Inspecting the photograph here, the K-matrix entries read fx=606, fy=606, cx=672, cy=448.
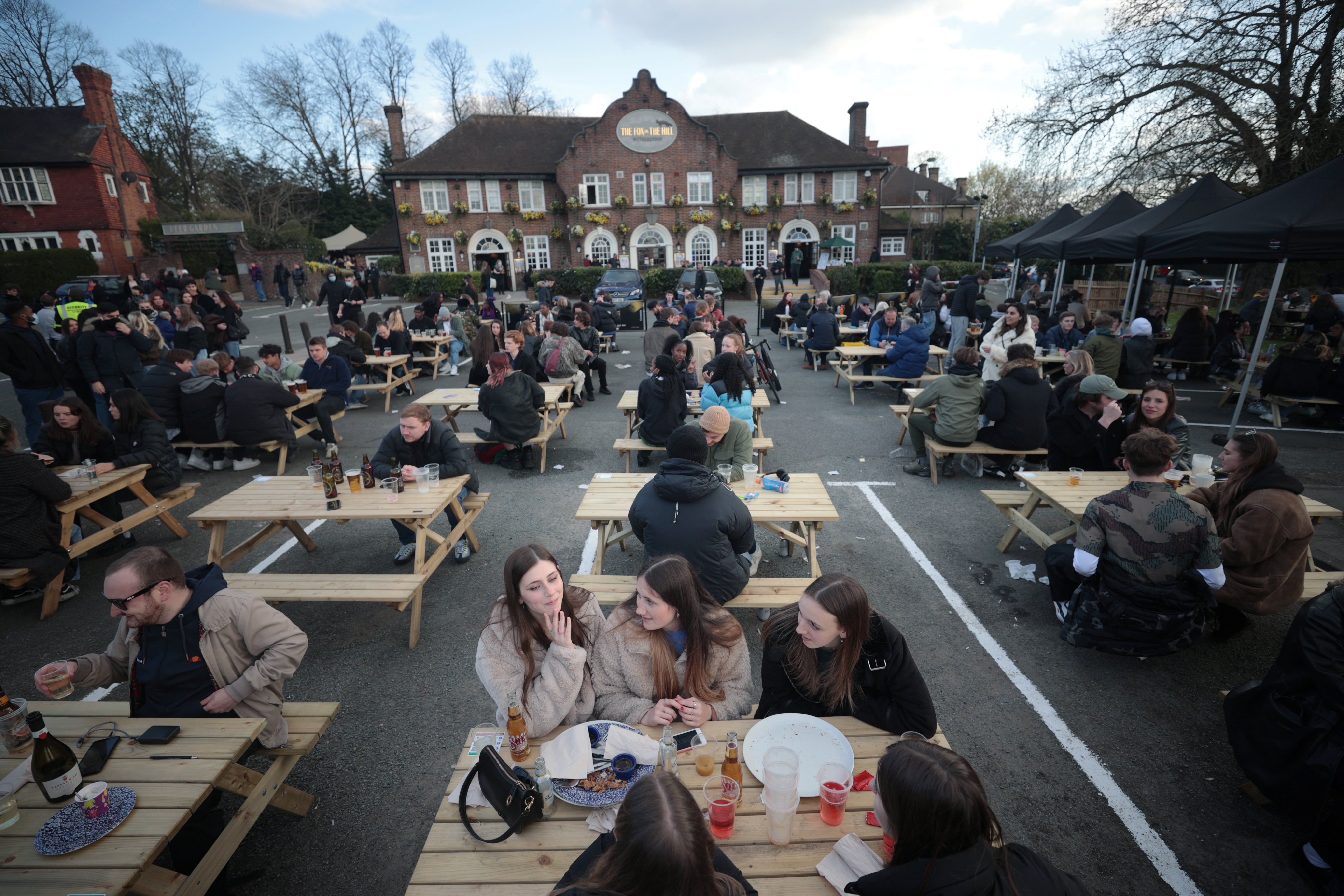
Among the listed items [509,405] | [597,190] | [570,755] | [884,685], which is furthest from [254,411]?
[597,190]

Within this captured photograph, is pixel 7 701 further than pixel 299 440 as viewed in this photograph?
No

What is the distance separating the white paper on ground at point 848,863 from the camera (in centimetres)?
183

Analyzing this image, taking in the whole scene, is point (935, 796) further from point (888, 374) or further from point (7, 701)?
point (888, 374)

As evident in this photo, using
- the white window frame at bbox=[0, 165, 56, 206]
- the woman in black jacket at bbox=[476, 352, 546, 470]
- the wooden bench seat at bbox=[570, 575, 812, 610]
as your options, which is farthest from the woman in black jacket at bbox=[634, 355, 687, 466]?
the white window frame at bbox=[0, 165, 56, 206]

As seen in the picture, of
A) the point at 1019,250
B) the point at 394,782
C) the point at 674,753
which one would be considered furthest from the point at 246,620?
the point at 1019,250

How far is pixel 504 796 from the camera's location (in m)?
1.94

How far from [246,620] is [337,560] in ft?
9.65

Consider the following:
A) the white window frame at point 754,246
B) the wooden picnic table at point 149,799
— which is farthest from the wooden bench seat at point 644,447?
the white window frame at point 754,246

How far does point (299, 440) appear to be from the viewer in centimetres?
873

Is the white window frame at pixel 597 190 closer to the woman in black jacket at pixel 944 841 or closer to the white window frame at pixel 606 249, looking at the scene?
the white window frame at pixel 606 249

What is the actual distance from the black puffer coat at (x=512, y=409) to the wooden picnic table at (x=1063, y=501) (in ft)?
16.9

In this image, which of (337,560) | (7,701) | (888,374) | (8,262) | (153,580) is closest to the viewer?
(7,701)

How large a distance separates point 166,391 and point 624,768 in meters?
7.91

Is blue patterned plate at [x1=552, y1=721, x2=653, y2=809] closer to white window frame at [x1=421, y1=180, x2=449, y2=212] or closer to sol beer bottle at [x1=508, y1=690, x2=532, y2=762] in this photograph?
sol beer bottle at [x1=508, y1=690, x2=532, y2=762]
